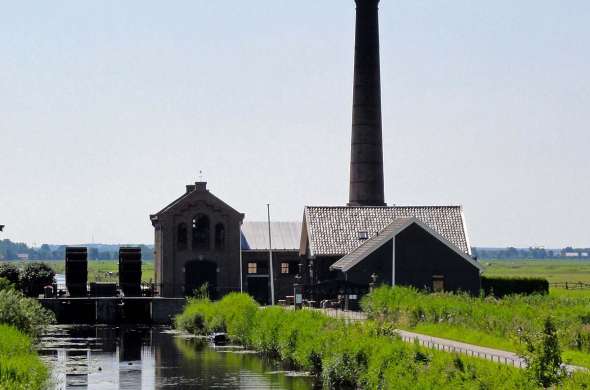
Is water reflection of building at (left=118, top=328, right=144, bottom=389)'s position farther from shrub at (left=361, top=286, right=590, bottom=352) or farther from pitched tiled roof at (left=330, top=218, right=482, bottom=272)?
pitched tiled roof at (left=330, top=218, right=482, bottom=272)

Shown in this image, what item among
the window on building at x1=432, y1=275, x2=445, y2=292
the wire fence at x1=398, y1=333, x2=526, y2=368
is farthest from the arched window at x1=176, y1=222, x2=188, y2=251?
the wire fence at x1=398, y1=333, x2=526, y2=368

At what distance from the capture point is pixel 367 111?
298 ft

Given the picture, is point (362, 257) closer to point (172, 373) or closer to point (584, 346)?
point (172, 373)

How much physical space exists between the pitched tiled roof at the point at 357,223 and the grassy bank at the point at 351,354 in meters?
15.5

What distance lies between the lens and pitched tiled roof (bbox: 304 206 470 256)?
85.1 m

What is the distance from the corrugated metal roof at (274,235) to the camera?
97.1 meters

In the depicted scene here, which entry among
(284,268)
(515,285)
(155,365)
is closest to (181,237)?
(284,268)

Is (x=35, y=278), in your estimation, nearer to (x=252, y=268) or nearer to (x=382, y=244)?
(x=252, y=268)

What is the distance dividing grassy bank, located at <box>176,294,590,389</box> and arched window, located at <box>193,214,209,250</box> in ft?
67.9

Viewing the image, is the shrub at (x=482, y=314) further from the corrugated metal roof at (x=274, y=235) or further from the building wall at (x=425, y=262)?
the corrugated metal roof at (x=274, y=235)

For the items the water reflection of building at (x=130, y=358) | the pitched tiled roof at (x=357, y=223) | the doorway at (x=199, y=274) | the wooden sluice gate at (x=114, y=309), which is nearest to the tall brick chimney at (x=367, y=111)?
the pitched tiled roof at (x=357, y=223)

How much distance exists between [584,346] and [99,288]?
55.0 m

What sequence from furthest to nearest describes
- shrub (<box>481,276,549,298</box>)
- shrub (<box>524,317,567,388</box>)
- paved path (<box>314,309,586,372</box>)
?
shrub (<box>481,276,549,298</box>) → paved path (<box>314,309,586,372</box>) → shrub (<box>524,317,567,388</box>)

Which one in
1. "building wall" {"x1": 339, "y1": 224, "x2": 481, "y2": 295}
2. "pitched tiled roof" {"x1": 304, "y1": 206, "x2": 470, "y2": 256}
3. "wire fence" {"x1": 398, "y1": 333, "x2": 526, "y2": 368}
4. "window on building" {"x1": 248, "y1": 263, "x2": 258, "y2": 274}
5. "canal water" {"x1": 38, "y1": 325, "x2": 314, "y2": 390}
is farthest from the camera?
"window on building" {"x1": 248, "y1": 263, "x2": 258, "y2": 274}
